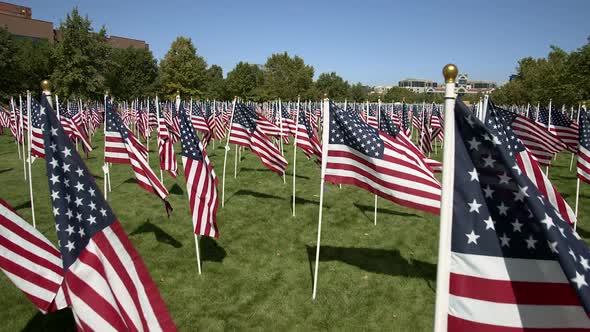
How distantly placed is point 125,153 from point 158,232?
228 cm

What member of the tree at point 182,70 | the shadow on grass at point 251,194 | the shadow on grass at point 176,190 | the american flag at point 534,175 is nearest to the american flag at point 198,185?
the american flag at point 534,175

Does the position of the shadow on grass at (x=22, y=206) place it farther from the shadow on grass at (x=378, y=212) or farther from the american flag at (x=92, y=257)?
the american flag at (x=92, y=257)

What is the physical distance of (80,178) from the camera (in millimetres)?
3920

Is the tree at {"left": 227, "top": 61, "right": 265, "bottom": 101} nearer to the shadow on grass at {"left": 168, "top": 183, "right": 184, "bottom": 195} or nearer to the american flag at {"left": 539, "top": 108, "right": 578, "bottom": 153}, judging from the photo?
the shadow on grass at {"left": 168, "top": 183, "right": 184, "bottom": 195}

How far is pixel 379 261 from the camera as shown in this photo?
9.48 m

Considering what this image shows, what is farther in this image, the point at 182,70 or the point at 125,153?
the point at 182,70

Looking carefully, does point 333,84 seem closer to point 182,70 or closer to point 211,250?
→ point 182,70

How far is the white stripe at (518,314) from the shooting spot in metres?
3.13

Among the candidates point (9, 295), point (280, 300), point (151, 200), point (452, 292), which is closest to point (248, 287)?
point (280, 300)

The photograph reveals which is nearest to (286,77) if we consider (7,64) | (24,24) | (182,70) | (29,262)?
(182,70)

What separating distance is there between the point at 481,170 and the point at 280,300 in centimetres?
532

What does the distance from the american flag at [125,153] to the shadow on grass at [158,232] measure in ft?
4.80

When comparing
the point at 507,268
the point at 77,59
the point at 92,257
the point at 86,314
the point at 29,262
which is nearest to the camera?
the point at 507,268

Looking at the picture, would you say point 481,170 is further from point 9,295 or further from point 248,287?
point 9,295
